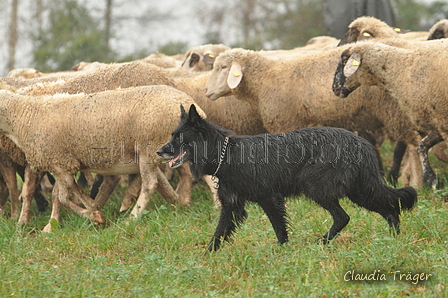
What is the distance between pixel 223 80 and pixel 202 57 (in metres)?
2.49

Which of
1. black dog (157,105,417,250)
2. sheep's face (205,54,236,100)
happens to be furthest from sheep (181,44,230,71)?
black dog (157,105,417,250)

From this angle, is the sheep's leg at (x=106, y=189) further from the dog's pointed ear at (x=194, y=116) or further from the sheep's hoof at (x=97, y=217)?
the dog's pointed ear at (x=194, y=116)

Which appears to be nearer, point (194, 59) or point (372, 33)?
point (372, 33)

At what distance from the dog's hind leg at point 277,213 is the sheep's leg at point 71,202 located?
228cm

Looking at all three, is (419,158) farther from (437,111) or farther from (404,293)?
(404,293)

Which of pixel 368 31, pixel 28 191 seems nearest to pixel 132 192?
pixel 28 191

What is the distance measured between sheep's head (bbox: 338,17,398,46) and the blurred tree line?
8063 mm

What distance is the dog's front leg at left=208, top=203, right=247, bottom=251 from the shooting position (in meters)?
4.57

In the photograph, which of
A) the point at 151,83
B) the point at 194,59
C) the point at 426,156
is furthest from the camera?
the point at 194,59

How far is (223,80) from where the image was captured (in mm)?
7363

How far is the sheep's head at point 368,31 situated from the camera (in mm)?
7723

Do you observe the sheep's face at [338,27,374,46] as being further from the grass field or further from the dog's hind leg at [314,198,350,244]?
the dog's hind leg at [314,198,350,244]

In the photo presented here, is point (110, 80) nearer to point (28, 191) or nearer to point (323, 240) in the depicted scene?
point (28, 191)

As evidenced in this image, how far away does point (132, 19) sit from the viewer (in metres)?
18.5
